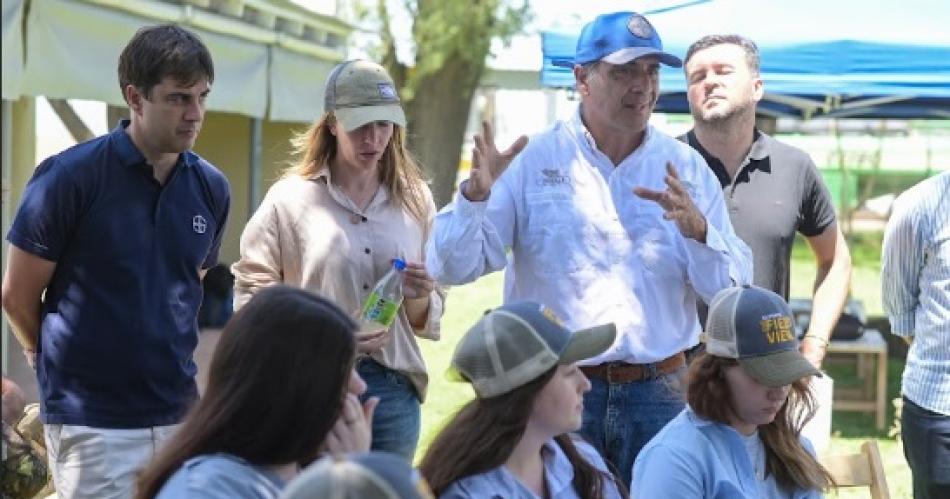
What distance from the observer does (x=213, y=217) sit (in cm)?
412

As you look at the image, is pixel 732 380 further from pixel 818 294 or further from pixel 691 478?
pixel 818 294

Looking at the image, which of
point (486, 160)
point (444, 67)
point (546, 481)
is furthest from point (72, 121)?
point (444, 67)

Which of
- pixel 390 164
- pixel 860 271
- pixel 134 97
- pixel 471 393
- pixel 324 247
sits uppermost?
pixel 134 97

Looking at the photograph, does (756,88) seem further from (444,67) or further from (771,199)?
(444,67)

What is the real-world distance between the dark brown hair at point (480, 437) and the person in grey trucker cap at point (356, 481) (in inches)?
49.2

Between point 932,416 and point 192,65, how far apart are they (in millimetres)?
2612

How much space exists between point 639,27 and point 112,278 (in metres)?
1.57

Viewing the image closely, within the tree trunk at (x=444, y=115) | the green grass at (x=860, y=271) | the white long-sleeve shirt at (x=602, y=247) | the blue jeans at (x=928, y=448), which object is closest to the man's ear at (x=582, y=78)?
the white long-sleeve shirt at (x=602, y=247)

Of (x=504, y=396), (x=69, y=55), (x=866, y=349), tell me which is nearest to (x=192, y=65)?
(x=504, y=396)

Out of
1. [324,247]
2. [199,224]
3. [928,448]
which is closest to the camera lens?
[199,224]

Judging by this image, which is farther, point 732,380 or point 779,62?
point 779,62

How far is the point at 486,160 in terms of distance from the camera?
150 inches

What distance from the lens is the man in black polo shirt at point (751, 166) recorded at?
5211mm

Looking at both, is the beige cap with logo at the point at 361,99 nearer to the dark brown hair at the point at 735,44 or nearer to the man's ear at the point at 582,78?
the man's ear at the point at 582,78
